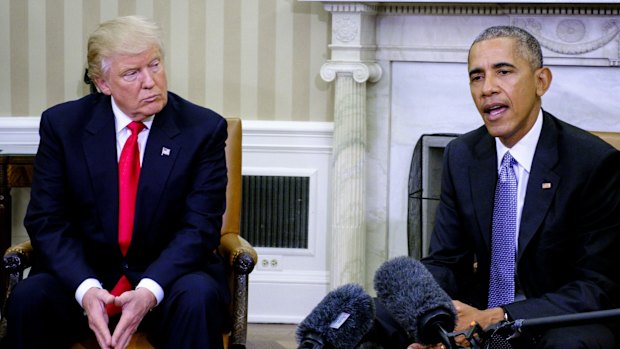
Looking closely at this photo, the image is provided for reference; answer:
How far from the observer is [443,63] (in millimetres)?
4859

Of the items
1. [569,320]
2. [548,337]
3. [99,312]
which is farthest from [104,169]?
[569,320]

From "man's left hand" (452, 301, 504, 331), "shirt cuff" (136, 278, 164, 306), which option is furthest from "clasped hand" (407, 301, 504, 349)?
"shirt cuff" (136, 278, 164, 306)

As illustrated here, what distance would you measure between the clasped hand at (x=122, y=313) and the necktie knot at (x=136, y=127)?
53 centimetres

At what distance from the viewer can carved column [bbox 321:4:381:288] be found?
15.6 ft

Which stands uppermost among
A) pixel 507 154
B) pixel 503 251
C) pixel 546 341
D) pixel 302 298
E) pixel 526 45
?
pixel 526 45

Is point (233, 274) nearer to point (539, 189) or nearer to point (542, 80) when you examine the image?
point (539, 189)

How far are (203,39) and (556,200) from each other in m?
2.64

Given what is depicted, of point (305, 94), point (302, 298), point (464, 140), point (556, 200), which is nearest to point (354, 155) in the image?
point (305, 94)

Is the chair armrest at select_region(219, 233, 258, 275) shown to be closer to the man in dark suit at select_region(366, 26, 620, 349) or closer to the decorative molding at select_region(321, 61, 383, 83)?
the man in dark suit at select_region(366, 26, 620, 349)

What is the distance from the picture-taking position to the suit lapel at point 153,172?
3186 millimetres

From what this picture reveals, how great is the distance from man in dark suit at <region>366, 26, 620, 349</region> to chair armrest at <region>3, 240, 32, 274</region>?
1.18 metres

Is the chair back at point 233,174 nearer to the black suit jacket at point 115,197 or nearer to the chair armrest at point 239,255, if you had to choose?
the chair armrest at point 239,255

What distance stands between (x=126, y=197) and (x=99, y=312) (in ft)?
1.39

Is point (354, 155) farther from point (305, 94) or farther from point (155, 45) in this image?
point (155, 45)
